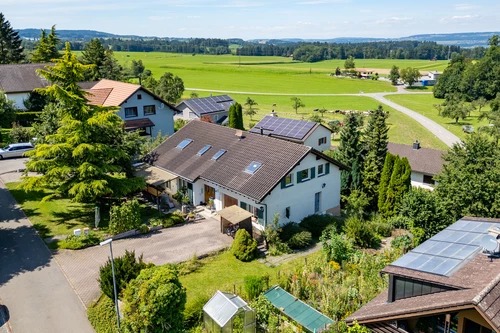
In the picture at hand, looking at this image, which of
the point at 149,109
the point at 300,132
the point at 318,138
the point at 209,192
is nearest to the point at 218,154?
the point at 209,192

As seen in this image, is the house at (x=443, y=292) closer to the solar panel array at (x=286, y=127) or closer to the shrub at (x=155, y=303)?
the shrub at (x=155, y=303)

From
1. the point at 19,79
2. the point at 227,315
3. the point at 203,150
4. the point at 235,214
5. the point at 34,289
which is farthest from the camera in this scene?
the point at 19,79

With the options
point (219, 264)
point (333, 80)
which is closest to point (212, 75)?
point (333, 80)

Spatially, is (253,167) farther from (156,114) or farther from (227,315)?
(156,114)

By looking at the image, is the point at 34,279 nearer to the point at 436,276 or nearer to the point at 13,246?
the point at 13,246

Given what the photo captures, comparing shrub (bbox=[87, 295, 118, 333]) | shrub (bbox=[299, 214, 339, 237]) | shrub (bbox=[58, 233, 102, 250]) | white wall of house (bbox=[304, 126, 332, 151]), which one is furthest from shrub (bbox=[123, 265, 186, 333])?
white wall of house (bbox=[304, 126, 332, 151])

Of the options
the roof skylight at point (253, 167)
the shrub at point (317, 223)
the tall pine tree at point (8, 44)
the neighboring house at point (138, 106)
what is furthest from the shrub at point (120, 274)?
the tall pine tree at point (8, 44)
